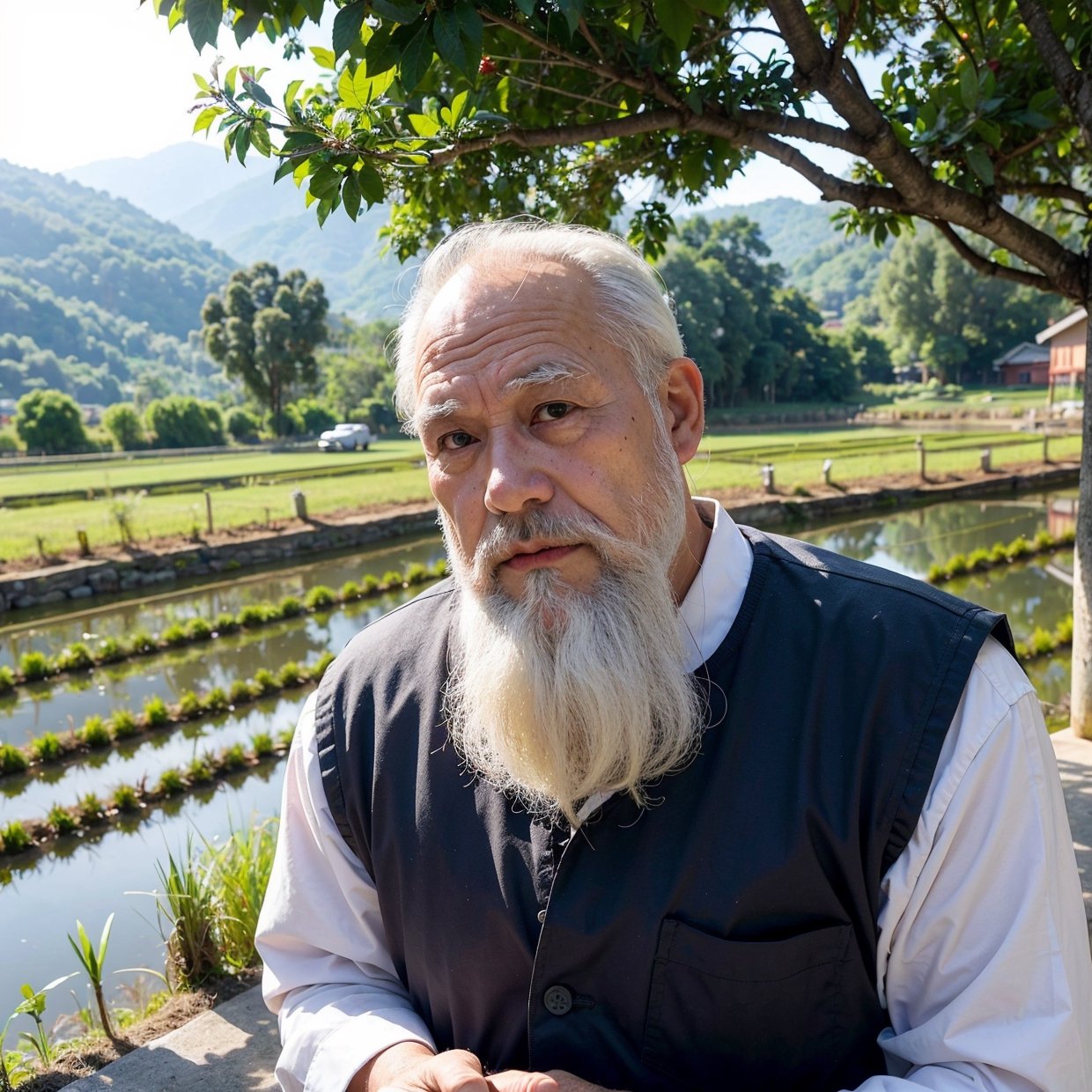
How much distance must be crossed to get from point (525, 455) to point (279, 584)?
544 inches

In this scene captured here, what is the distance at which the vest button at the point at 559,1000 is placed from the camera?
1294 mm

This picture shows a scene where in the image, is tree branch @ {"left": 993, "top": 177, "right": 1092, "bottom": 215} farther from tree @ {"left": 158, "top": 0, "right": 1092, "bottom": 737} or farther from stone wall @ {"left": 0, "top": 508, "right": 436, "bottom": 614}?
stone wall @ {"left": 0, "top": 508, "right": 436, "bottom": 614}

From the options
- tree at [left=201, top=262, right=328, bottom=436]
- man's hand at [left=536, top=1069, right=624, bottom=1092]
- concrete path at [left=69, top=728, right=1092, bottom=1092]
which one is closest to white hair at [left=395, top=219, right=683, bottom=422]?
man's hand at [left=536, top=1069, right=624, bottom=1092]

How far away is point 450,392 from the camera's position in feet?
4.80

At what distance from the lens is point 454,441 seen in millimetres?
1488

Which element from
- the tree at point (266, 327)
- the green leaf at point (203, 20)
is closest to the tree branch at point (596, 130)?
the green leaf at point (203, 20)

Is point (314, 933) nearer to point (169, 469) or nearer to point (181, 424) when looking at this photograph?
point (169, 469)

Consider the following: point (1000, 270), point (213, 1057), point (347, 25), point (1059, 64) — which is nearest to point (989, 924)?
point (347, 25)

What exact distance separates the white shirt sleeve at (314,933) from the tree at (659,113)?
4.45 feet

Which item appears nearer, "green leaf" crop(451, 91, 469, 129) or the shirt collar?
the shirt collar

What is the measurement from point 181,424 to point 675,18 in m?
46.0

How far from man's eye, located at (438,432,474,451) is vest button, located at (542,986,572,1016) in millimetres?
787

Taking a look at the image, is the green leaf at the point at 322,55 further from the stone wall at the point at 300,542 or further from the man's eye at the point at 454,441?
the stone wall at the point at 300,542

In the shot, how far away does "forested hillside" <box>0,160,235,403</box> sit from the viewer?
117 m
